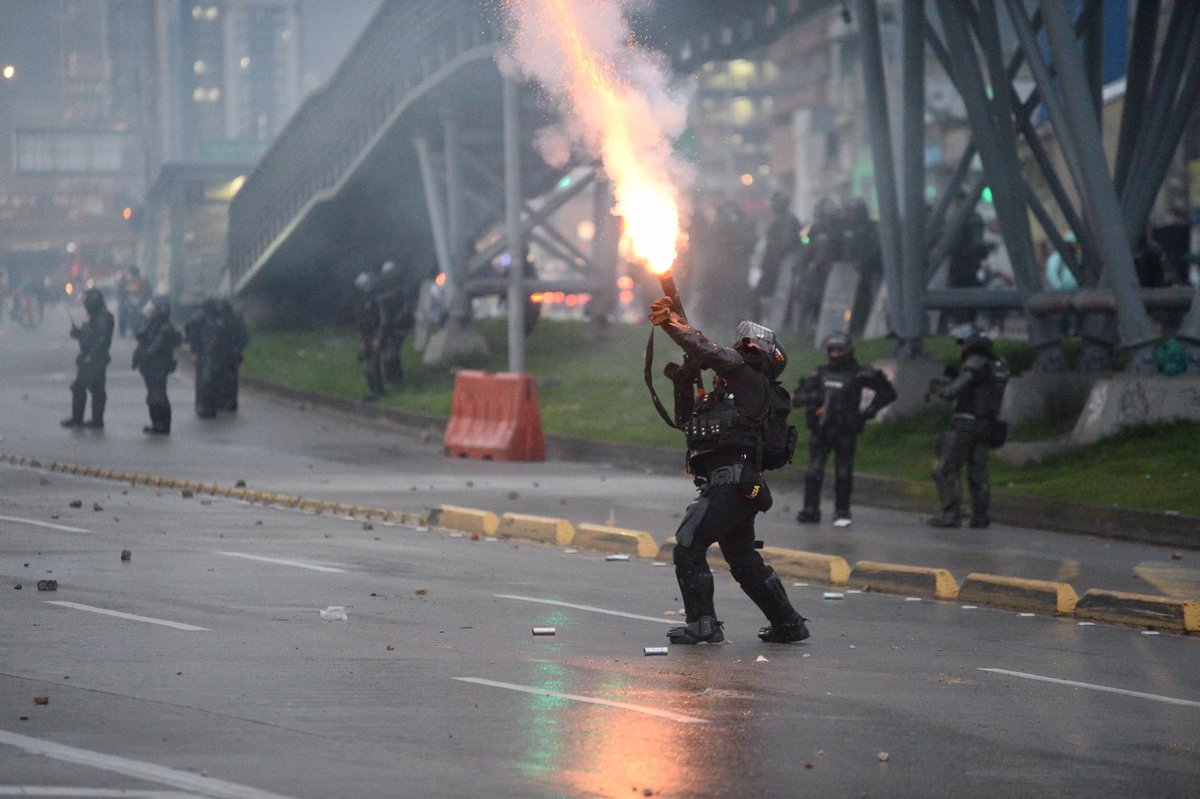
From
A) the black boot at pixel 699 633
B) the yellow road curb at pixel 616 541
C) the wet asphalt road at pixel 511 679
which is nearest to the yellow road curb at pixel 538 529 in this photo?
the yellow road curb at pixel 616 541

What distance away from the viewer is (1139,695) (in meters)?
10.4

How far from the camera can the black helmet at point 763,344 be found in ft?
38.3

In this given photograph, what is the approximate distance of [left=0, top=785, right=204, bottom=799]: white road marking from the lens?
287 inches

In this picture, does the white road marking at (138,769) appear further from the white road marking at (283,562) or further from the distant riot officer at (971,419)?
the distant riot officer at (971,419)

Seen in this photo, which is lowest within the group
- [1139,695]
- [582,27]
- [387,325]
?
[1139,695]

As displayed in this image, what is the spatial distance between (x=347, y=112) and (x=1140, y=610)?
115 feet

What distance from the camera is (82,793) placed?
7332 mm

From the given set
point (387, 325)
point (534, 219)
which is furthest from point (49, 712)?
point (534, 219)

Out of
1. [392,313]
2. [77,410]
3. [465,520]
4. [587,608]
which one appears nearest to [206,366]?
[77,410]

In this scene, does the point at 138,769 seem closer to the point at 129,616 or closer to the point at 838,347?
the point at 129,616

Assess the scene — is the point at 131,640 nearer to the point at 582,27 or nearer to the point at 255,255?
the point at 582,27

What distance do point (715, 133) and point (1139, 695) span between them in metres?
159

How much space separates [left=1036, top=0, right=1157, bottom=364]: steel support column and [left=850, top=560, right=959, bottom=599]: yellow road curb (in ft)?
29.0

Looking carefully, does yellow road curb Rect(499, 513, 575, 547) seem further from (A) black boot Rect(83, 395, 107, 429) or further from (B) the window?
(B) the window
